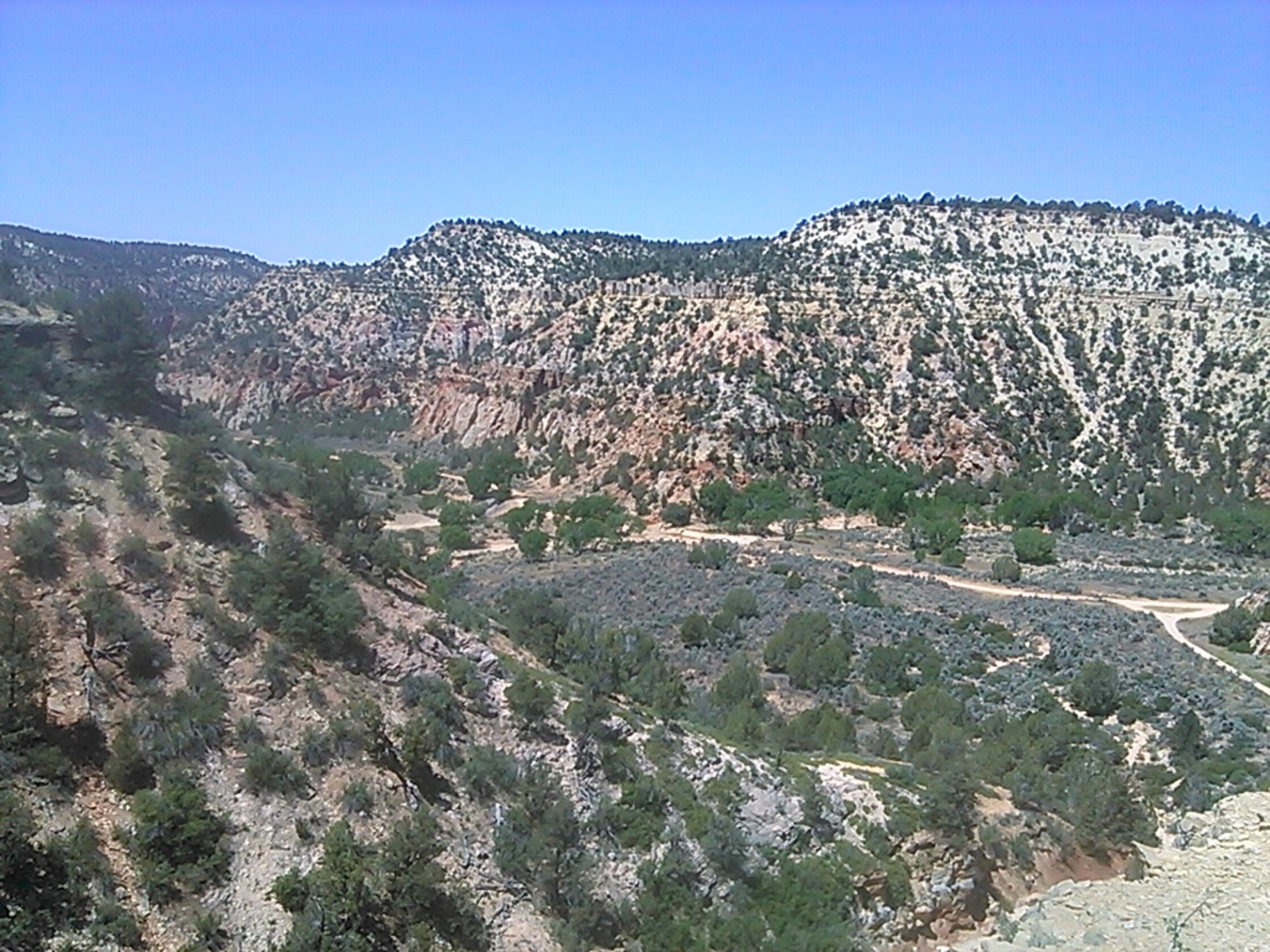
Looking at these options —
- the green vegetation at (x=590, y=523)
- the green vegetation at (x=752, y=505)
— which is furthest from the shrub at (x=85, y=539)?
the green vegetation at (x=752, y=505)

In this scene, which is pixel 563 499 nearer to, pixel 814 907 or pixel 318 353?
pixel 318 353

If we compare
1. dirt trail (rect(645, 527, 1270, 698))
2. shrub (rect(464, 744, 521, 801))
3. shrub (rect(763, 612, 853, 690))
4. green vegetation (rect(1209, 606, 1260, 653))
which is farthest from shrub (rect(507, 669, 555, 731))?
green vegetation (rect(1209, 606, 1260, 653))

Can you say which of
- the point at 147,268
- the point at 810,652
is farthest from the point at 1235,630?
the point at 147,268

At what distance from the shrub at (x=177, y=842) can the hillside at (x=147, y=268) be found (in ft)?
182

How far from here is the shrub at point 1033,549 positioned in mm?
54250

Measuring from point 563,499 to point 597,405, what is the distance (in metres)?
12.3

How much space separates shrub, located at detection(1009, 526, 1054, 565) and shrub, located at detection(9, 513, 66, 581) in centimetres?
4698

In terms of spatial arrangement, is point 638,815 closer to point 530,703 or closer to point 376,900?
point 530,703

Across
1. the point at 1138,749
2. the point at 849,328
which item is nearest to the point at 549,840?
the point at 1138,749

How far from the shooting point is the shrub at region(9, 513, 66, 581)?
58.9 ft

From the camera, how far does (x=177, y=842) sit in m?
15.2

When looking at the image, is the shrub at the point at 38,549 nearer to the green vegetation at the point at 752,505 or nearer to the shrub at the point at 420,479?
the green vegetation at the point at 752,505

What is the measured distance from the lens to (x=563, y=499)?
69688 mm

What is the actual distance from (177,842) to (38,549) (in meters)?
6.12
